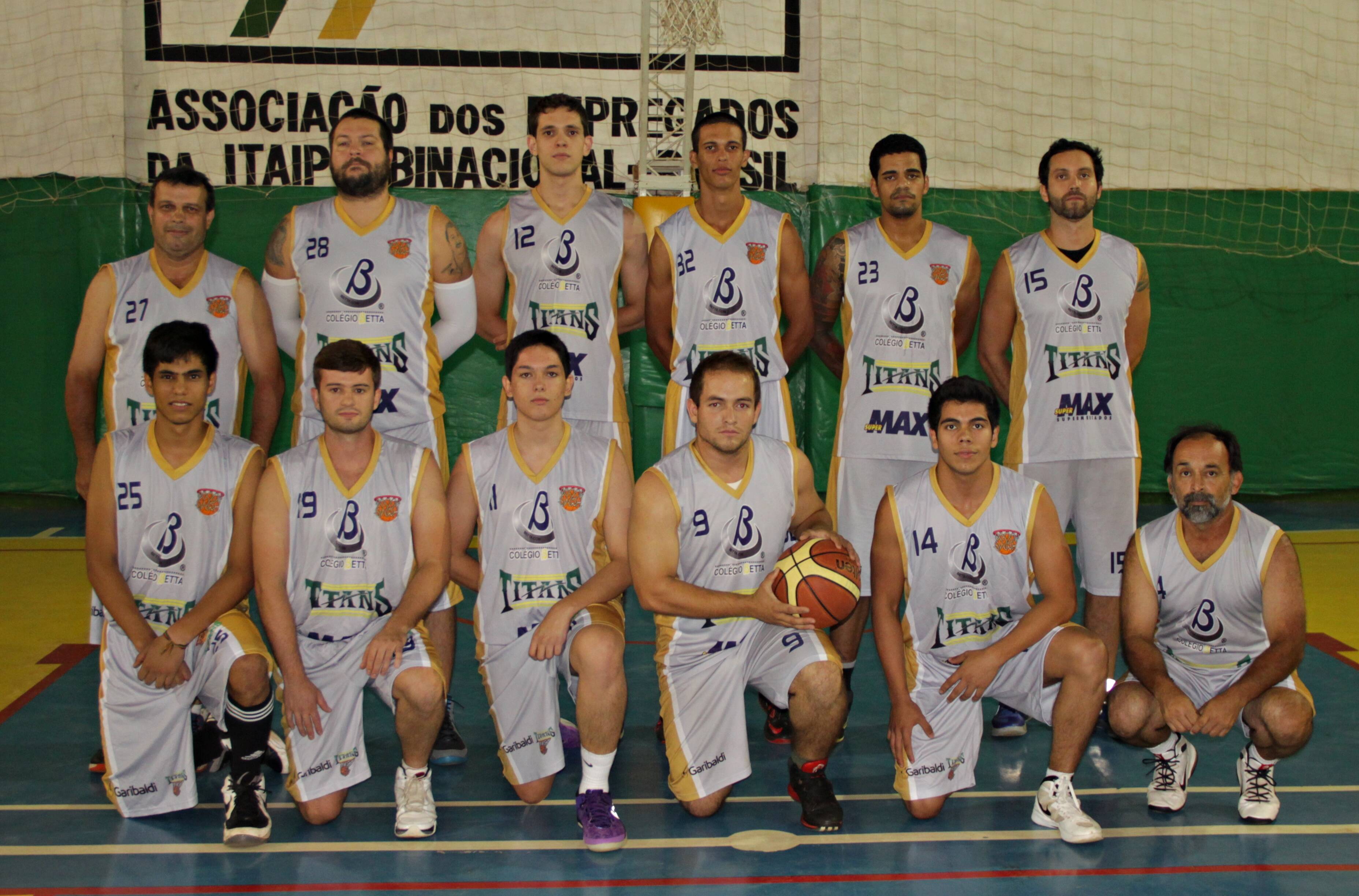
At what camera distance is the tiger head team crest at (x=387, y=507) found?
162 inches

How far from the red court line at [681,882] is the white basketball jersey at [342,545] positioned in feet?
2.90

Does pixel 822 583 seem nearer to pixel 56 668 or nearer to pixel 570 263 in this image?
pixel 570 263

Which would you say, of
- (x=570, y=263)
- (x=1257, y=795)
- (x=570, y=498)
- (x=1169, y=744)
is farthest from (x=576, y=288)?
(x=1257, y=795)

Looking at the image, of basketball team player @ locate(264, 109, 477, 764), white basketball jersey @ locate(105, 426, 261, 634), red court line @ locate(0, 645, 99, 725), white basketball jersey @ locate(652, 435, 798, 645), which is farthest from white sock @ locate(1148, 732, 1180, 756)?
red court line @ locate(0, 645, 99, 725)

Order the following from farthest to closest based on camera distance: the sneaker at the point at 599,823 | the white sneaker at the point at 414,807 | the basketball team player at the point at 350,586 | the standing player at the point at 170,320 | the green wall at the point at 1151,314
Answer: the green wall at the point at 1151,314 → the standing player at the point at 170,320 → the basketball team player at the point at 350,586 → the white sneaker at the point at 414,807 → the sneaker at the point at 599,823

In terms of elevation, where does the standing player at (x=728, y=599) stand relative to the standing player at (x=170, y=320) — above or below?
below

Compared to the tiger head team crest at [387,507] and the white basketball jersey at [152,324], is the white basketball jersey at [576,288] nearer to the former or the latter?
the tiger head team crest at [387,507]

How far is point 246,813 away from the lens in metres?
3.75

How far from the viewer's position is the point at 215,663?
3959 millimetres

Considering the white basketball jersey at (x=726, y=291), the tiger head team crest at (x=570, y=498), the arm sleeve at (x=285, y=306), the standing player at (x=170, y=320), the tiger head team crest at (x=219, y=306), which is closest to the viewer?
the tiger head team crest at (x=570, y=498)

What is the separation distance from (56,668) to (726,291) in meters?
3.51

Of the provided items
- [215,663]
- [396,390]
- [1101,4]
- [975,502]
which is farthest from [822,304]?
[1101,4]

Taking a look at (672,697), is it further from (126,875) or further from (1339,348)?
(1339,348)

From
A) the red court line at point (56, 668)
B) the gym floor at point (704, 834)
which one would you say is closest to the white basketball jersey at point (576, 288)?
the gym floor at point (704, 834)
